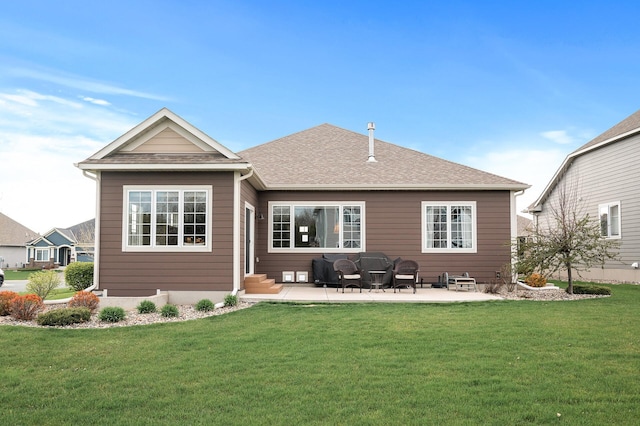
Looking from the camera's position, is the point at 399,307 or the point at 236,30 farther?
the point at 236,30

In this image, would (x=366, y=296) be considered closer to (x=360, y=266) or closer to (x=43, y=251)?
(x=360, y=266)

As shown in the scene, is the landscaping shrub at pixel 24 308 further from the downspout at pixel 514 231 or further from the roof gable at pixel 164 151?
the downspout at pixel 514 231

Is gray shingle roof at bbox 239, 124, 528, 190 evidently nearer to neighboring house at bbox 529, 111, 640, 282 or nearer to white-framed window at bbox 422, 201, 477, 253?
white-framed window at bbox 422, 201, 477, 253

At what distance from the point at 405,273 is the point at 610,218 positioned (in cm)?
1025

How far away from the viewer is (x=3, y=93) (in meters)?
15.9

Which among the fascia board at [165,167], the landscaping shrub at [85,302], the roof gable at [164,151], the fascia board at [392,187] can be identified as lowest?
the landscaping shrub at [85,302]

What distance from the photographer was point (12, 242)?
43688 mm

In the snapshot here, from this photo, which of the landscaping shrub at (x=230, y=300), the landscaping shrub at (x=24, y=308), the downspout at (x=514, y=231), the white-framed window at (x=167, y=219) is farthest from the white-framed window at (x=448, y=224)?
the landscaping shrub at (x=24, y=308)

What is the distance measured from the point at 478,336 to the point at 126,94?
11.7 metres

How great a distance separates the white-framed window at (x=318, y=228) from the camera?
47.4 feet

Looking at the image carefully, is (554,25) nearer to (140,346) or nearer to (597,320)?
(597,320)

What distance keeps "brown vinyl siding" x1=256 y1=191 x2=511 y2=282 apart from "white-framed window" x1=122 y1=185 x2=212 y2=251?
10.7 ft

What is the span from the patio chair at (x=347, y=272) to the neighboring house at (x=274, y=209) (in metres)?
1.07

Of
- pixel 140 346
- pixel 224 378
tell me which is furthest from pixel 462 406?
pixel 140 346
